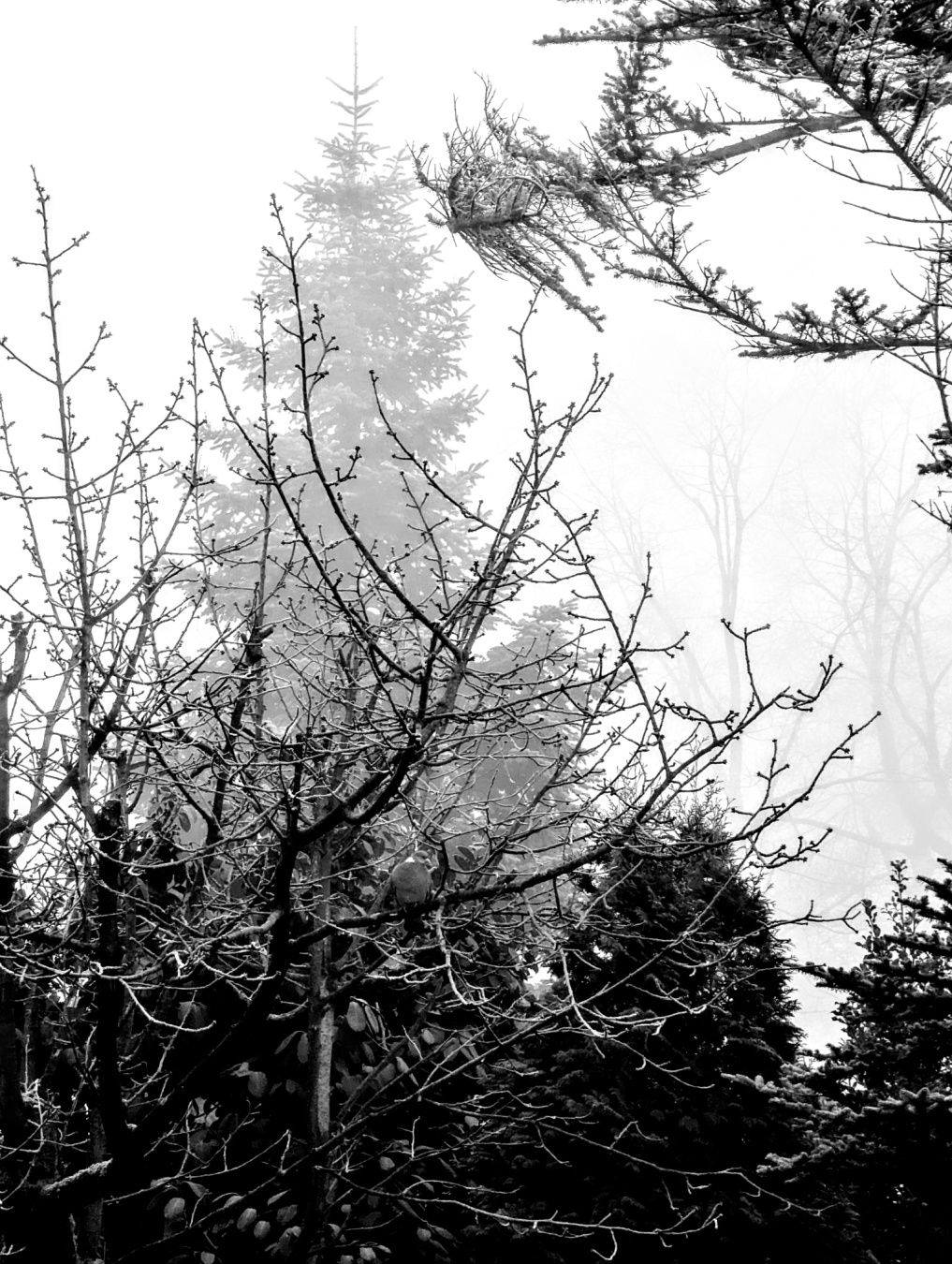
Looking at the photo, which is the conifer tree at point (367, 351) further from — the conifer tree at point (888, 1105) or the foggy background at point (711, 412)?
the conifer tree at point (888, 1105)

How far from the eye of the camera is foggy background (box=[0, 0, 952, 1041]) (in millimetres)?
25797

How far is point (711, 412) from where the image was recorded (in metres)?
29.5

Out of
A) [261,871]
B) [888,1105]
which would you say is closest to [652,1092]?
[888,1105]

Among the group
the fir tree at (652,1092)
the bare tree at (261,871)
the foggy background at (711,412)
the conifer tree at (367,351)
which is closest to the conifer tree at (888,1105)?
the fir tree at (652,1092)

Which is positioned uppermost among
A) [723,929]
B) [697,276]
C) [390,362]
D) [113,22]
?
[113,22]

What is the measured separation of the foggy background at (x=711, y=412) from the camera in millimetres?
25797

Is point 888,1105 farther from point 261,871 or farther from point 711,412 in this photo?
point 711,412

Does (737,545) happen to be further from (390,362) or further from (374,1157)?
(374,1157)

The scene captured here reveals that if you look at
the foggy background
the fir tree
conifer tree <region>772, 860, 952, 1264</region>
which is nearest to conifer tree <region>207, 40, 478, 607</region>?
the foggy background

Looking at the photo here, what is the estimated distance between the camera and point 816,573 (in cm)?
2934

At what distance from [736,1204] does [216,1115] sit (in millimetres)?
1846

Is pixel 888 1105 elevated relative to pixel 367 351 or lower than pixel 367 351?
lower

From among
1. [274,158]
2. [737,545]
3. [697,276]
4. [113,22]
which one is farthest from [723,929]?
[113,22]

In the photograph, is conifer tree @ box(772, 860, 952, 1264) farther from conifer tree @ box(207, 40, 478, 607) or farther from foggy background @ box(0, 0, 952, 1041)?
conifer tree @ box(207, 40, 478, 607)
